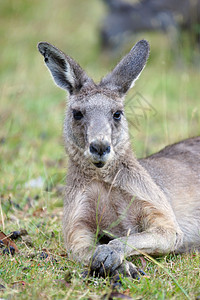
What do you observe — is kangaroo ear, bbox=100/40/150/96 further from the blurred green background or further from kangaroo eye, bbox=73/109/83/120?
the blurred green background

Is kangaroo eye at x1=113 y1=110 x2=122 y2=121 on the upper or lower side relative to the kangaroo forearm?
upper

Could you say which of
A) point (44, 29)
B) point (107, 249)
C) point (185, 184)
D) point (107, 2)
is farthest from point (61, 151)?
point (44, 29)

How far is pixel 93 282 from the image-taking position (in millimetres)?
3863

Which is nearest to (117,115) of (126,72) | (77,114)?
(77,114)

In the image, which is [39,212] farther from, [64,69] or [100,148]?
[100,148]

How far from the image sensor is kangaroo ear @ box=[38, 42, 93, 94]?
5.16 meters

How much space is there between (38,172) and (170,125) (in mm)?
3076

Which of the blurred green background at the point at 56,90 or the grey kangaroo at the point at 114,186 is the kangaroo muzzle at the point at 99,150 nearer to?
the grey kangaroo at the point at 114,186

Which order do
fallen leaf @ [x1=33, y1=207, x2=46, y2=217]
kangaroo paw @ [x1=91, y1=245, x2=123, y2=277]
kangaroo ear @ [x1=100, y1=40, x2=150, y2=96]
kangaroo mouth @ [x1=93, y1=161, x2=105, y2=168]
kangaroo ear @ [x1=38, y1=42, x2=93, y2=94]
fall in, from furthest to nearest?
1. fallen leaf @ [x1=33, y1=207, x2=46, y2=217]
2. kangaroo ear @ [x1=100, y1=40, x2=150, y2=96]
3. kangaroo ear @ [x1=38, y1=42, x2=93, y2=94]
4. kangaroo mouth @ [x1=93, y1=161, x2=105, y2=168]
5. kangaroo paw @ [x1=91, y1=245, x2=123, y2=277]

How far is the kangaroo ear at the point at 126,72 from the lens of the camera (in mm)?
5316

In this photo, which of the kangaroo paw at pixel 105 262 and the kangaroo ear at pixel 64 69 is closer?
the kangaroo paw at pixel 105 262

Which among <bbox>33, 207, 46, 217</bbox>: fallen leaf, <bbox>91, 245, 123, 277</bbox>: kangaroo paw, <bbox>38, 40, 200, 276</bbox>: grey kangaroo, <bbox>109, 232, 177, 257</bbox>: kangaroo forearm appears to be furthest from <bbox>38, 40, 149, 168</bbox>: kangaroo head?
<bbox>33, 207, 46, 217</bbox>: fallen leaf

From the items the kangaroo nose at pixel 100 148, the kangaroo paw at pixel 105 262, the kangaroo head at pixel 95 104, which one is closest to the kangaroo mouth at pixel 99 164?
the kangaroo head at pixel 95 104

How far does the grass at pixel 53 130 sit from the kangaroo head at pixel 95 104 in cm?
75
